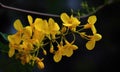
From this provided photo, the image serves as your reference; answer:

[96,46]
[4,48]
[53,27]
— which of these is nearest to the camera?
[53,27]

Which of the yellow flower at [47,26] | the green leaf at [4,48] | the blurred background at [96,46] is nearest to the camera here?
the yellow flower at [47,26]

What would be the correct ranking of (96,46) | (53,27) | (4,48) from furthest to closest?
1. (96,46)
2. (4,48)
3. (53,27)

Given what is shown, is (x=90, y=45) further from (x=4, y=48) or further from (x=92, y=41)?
(x=4, y=48)

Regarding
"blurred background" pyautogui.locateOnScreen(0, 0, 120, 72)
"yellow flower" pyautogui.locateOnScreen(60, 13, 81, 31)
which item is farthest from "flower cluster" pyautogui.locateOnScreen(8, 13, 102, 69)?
"blurred background" pyautogui.locateOnScreen(0, 0, 120, 72)

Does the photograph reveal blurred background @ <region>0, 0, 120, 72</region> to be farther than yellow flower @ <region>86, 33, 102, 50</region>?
Yes

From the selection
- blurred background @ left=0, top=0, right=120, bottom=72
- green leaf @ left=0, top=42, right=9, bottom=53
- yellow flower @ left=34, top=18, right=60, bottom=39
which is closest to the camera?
yellow flower @ left=34, top=18, right=60, bottom=39

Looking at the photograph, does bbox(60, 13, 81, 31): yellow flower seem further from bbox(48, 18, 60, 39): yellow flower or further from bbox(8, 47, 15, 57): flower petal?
bbox(8, 47, 15, 57): flower petal

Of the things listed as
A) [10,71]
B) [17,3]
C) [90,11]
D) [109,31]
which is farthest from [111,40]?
[10,71]

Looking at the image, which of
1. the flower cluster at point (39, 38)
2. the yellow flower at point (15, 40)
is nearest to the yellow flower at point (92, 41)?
the flower cluster at point (39, 38)

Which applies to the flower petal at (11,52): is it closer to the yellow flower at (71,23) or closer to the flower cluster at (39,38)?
the flower cluster at (39,38)

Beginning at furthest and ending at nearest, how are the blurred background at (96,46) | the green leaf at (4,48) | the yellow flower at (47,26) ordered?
1. the blurred background at (96,46)
2. the green leaf at (4,48)
3. the yellow flower at (47,26)

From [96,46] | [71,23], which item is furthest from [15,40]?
Result: [96,46]
